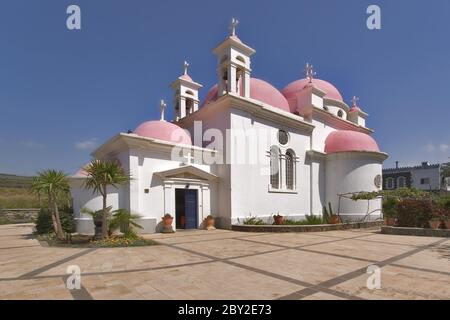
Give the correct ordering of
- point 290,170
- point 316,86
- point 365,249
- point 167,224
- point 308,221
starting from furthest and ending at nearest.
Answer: point 316,86, point 290,170, point 308,221, point 167,224, point 365,249

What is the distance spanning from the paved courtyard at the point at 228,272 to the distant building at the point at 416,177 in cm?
5007

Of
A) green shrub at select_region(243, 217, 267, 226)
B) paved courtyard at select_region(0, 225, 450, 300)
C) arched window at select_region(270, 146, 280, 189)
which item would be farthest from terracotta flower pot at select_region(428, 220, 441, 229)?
green shrub at select_region(243, 217, 267, 226)

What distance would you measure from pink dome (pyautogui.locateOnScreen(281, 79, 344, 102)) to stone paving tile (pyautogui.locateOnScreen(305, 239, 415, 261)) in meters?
16.2

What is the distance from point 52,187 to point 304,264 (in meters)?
12.4

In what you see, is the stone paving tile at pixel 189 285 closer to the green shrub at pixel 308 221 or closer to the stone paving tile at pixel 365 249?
the stone paving tile at pixel 365 249

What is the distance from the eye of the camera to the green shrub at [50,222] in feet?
51.9

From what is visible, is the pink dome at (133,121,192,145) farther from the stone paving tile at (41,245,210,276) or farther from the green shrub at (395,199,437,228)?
the green shrub at (395,199,437,228)

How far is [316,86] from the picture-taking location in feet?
81.7

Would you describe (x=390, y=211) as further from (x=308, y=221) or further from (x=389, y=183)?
(x=389, y=183)

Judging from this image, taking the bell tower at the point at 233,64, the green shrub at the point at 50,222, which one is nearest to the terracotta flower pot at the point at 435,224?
the bell tower at the point at 233,64

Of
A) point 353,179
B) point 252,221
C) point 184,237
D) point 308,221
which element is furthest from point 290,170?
point 184,237

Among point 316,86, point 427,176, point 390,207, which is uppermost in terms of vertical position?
point 316,86
